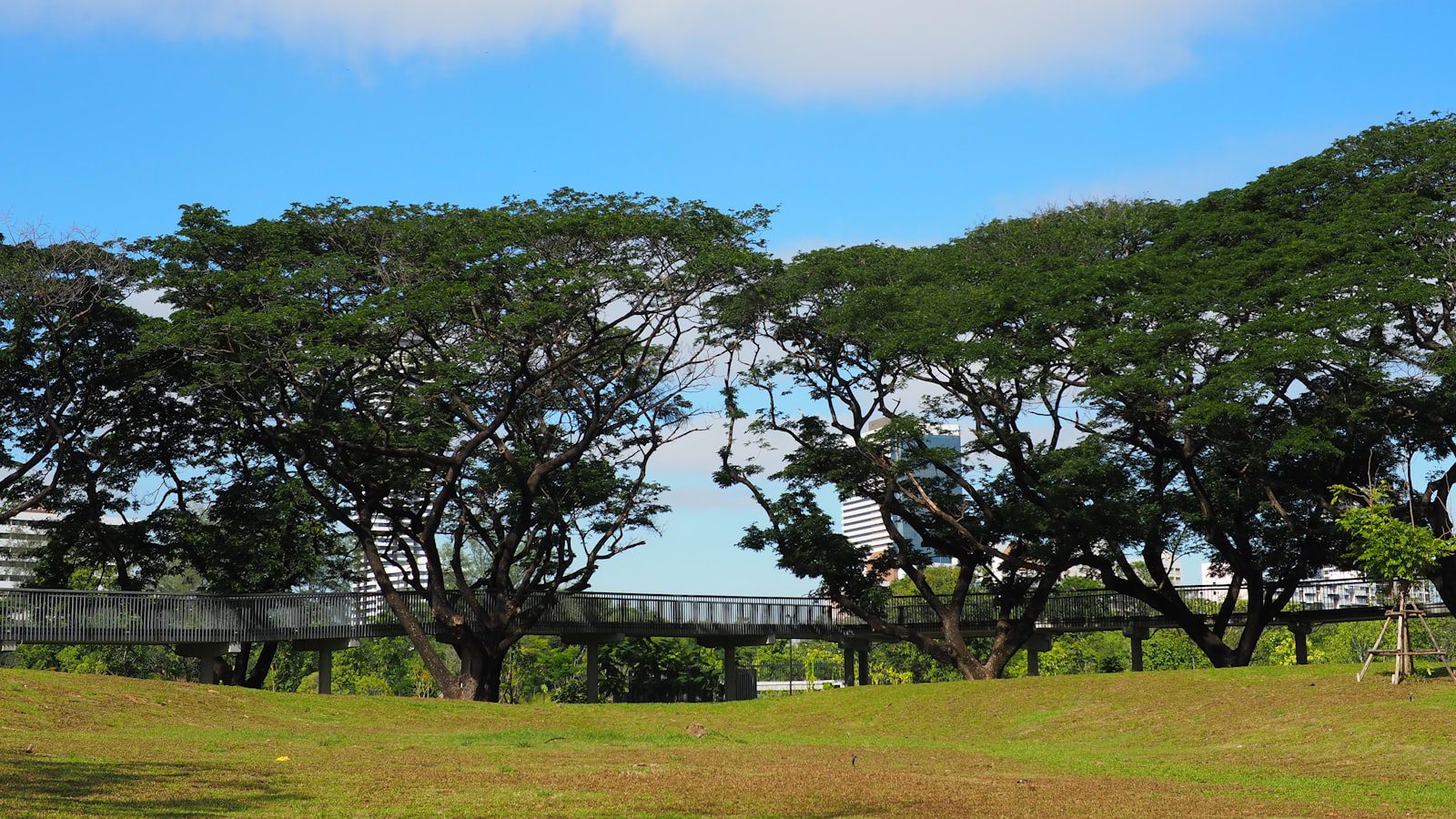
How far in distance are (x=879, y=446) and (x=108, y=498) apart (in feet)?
62.4

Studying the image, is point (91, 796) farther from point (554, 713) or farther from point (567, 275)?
point (567, 275)

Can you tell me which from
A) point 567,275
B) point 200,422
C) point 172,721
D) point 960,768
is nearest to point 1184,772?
point 960,768

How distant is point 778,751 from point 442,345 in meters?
15.9

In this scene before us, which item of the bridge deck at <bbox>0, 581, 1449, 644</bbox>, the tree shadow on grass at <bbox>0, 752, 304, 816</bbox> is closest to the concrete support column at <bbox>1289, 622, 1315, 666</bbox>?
the bridge deck at <bbox>0, 581, 1449, 644</bbox>

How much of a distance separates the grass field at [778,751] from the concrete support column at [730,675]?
9.36 m

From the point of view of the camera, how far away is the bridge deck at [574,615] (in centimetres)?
3170

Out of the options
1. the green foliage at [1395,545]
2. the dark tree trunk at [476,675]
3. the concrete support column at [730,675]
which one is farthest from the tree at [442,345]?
the green foliage at [1395,545]

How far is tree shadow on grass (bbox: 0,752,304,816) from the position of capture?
10930 millimetres

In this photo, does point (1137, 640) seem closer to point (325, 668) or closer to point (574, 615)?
point (574, 615)

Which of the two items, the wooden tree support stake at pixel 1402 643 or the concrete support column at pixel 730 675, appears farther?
the concrete support column at pixel 730 675

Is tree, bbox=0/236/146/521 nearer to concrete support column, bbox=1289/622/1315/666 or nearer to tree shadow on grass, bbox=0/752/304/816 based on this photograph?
tree shadow on grass, bbox=0/752/304/816

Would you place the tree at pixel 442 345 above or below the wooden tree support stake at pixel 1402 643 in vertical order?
above

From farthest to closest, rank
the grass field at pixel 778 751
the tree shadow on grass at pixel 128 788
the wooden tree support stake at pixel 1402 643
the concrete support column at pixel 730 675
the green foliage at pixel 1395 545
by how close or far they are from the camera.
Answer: the concrete support column at pixel 730 675 < the wooden tree support stake at pixel 1402 643 < the green foliage at pixel 1395 545 < the grass field at pixel 778 751 < the tree shadow on grass at pixel 128 788

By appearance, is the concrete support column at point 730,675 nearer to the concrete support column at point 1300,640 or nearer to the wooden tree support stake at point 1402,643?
the concrete support column at point 1300,640
